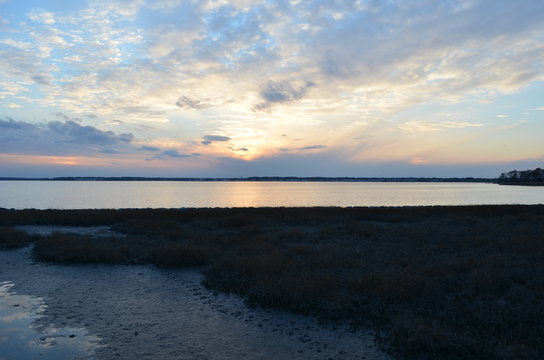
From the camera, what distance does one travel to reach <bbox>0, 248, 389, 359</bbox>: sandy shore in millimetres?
7945

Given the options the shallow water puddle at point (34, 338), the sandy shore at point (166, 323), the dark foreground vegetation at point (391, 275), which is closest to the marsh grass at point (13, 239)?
the dark foreground vegetation at point (391, 275)

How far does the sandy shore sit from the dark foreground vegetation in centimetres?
83

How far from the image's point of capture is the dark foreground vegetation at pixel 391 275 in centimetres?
809

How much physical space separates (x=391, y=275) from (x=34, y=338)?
1112 centimetres

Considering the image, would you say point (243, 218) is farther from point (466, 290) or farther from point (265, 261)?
point (466, 290)

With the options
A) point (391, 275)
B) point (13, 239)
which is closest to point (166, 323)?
point (391, 275)

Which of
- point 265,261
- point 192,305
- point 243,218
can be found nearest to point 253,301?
point 192,305

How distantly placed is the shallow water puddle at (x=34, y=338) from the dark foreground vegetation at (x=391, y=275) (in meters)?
5.06

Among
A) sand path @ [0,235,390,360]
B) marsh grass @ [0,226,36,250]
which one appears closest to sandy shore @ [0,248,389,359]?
sand path @ [0,235,390,360]

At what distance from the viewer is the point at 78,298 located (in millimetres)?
11617

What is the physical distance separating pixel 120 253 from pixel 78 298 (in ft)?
19.9

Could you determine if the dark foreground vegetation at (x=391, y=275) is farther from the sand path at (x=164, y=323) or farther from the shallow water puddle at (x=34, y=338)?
the shallow water puddle at (x=34, y=338)

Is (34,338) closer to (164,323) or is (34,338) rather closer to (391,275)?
(164,323)

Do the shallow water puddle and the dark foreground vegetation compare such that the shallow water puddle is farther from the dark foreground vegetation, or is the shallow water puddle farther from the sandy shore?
the dark foreground vegetation
